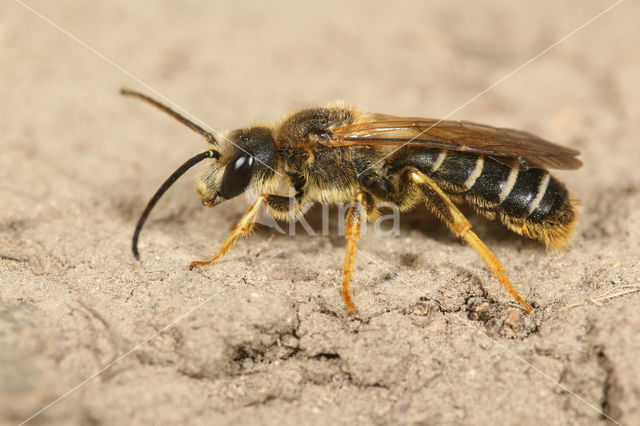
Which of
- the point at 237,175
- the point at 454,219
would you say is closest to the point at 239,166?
the point at 237,175

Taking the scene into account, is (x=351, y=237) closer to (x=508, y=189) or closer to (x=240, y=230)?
(x=240, y=230)

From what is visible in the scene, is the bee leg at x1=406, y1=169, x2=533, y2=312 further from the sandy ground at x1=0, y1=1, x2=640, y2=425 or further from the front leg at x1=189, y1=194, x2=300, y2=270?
the front leg at x1=189, y1=194, x2=300, y2=270

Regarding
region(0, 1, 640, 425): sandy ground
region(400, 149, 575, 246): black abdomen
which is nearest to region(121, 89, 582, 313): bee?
region(400, 149, 575, 246): black abdomen

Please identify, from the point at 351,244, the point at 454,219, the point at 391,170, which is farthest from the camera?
the point at 391,170

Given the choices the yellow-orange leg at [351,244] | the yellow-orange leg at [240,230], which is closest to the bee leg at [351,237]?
the yellow-orange leg at [351,244]

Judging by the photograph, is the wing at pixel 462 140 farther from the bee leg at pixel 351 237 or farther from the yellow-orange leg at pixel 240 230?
the yellow-orange leg at pixel 240 230

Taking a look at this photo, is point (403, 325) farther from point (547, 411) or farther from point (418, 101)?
point (418, 101)
